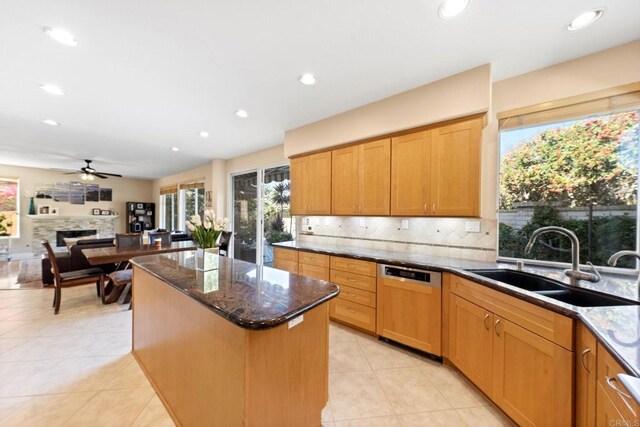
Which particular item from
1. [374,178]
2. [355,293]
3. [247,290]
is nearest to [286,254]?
[355,293]

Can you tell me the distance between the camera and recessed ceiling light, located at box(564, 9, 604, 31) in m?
1.60

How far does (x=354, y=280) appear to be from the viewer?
8.87 ft

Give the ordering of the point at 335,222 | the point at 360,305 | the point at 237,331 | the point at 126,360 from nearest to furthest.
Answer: the point at 237,331 < the point at 126,360 < the point at 360,305 < the point at 335,222

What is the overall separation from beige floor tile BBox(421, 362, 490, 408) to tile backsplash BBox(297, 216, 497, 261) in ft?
3.61

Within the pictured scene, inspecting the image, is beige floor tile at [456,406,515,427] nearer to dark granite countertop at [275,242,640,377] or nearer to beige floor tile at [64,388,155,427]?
dark granite countertop at [275,242,640,377]

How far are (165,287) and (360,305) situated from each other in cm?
190

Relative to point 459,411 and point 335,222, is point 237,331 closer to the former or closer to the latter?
point 459,411

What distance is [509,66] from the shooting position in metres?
2.16

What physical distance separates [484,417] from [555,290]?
1.02 meters

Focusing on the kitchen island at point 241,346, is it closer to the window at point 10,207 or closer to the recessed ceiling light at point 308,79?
the recessed ceiling light at point 308,79

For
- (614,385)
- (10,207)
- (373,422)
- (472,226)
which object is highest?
(10,207)

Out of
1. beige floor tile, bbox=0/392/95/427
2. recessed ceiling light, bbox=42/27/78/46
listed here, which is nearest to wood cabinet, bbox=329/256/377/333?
beige floor tile, bbox=0/392/95/427

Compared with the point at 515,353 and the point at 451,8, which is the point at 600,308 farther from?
the point at 451,8

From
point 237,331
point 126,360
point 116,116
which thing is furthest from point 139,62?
point 126,360
